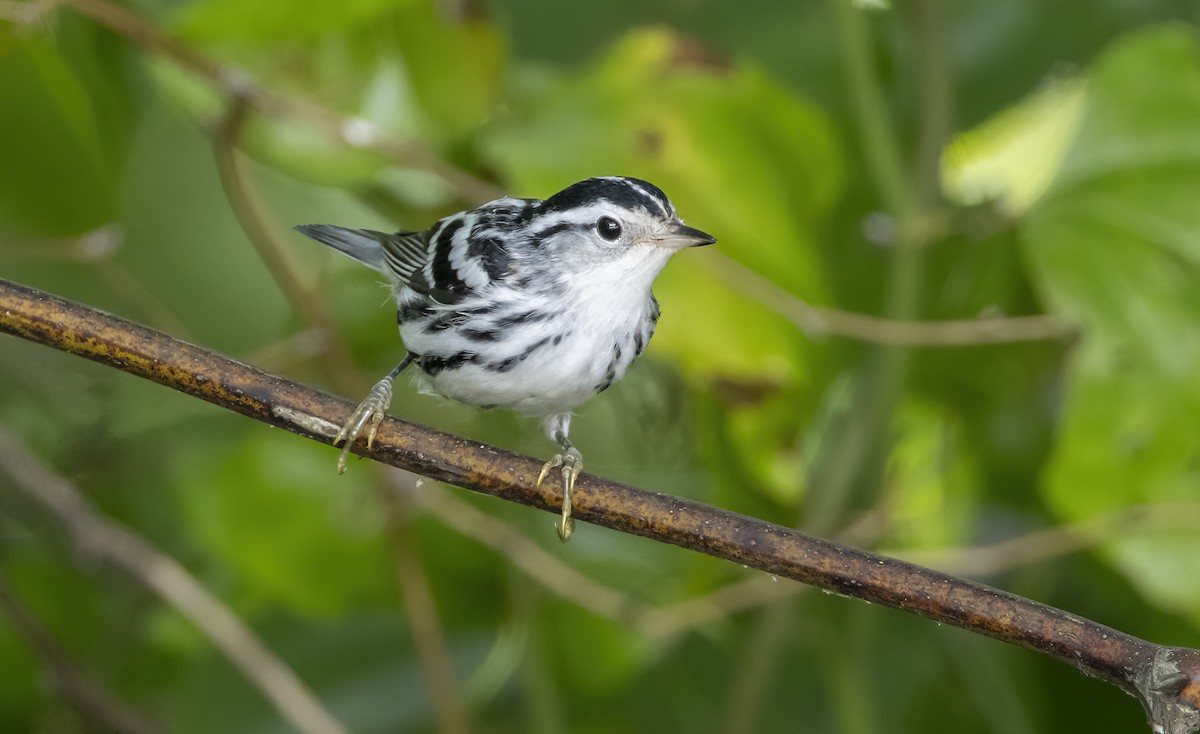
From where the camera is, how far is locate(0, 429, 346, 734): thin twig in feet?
7.20

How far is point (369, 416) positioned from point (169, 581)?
98cm

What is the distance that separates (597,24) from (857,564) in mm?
1894

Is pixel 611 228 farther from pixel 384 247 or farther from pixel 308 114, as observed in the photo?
pixel 308 114

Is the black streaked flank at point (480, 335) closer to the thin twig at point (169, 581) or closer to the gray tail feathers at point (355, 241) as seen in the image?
the gray tail feathers at point (355, 241)

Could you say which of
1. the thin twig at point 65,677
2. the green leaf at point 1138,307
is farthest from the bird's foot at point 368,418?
the green leaf at point 1138,307

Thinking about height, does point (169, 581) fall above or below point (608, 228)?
below

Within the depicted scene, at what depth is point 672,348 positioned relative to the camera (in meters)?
1.96

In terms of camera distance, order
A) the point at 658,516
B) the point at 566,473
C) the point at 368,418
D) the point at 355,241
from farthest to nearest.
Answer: the point at 355,241 → the point at 368,418 → the point at 566,473 → the point at 658,516

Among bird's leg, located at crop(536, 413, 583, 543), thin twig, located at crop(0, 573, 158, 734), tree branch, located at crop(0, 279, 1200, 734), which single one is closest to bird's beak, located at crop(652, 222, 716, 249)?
bird's leg, located at crop(536, 413, 583, 543)

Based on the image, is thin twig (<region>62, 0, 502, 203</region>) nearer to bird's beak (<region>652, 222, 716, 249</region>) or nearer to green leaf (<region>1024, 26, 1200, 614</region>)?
bird's beak (<region>652, 222, 716, 249</region>)

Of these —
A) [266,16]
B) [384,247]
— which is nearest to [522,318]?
[384,247]

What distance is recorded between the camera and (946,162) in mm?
2334

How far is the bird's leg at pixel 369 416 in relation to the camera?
4.26ft

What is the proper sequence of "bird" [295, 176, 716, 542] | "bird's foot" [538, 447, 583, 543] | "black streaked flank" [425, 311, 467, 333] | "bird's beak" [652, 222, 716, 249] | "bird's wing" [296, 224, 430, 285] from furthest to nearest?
"bird's wing" [296, 224, 430, 285]
"black streaked flank" [425, 311, 467, 333]
"bird" [295, 176, 716, 542]
"bird's beak" [652, 222, 716, 249]
"bird's foot" [538, 447, 583, 543]
